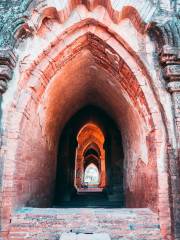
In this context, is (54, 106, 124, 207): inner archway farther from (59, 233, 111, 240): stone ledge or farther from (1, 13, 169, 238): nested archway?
(59, 233, 111, 240): stone ledge

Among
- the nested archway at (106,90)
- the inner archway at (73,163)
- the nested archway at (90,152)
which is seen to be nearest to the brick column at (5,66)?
the nested archway at (106,90)

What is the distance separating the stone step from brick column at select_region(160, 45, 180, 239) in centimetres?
35

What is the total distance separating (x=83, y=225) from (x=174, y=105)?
7.53 ft

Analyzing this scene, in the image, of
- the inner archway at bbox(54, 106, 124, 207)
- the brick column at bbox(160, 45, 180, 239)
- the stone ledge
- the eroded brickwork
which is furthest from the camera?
the inner archway at bbox(54, 106, 124, 207)

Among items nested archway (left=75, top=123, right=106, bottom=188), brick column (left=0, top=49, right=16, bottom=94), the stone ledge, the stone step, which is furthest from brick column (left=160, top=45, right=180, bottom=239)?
nested archway (left=75, top=123, right=106, bottom=188)

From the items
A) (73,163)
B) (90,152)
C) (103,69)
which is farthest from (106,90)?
(90,152)

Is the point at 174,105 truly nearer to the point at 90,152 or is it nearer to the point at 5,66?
the point at 5,66

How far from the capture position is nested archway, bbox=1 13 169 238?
3.82 m

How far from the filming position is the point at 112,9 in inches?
162

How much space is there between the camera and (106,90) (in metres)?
5.78

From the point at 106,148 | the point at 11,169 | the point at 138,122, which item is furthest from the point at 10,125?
the point at 106,148

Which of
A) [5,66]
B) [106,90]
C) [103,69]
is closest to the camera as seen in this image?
[5,66]

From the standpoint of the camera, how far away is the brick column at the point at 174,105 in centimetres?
340

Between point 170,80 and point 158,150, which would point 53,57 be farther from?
point 158,150
